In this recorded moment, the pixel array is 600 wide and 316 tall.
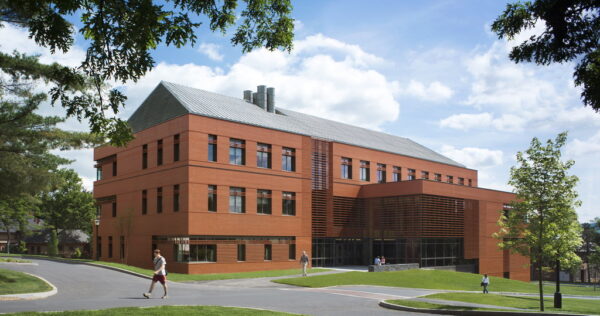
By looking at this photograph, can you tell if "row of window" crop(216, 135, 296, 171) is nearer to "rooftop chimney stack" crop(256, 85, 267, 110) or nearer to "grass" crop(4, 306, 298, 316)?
"rooftop chimney stack" crop(256, 85, 267, 110)

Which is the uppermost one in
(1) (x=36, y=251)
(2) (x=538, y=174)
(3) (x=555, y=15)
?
(3) (x=555, y=15)

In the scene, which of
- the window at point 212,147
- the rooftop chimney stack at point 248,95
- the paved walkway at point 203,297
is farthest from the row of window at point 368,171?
the paved walkway at point 203,297

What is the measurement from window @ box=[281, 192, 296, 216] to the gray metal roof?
5171mm

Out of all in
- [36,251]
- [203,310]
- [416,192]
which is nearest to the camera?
[203,310]

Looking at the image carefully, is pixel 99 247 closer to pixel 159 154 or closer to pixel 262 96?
pixel 159 154

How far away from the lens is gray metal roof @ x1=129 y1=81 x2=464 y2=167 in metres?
41.2

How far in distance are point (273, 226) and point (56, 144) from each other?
20448 mm

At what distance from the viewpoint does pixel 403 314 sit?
17.9 metres

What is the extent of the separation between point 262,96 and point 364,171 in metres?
11.9

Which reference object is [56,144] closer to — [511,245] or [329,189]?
[511,245]

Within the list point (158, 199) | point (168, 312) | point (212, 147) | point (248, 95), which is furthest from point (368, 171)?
point (168, 312)

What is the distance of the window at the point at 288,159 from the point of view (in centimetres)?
4422

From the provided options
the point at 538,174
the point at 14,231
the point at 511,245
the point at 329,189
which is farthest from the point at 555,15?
the point at 14,231

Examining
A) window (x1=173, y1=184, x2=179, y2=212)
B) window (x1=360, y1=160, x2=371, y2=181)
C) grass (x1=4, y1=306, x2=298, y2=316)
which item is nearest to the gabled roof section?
window (x1=173, y1=184, x2=179, y2=212)
